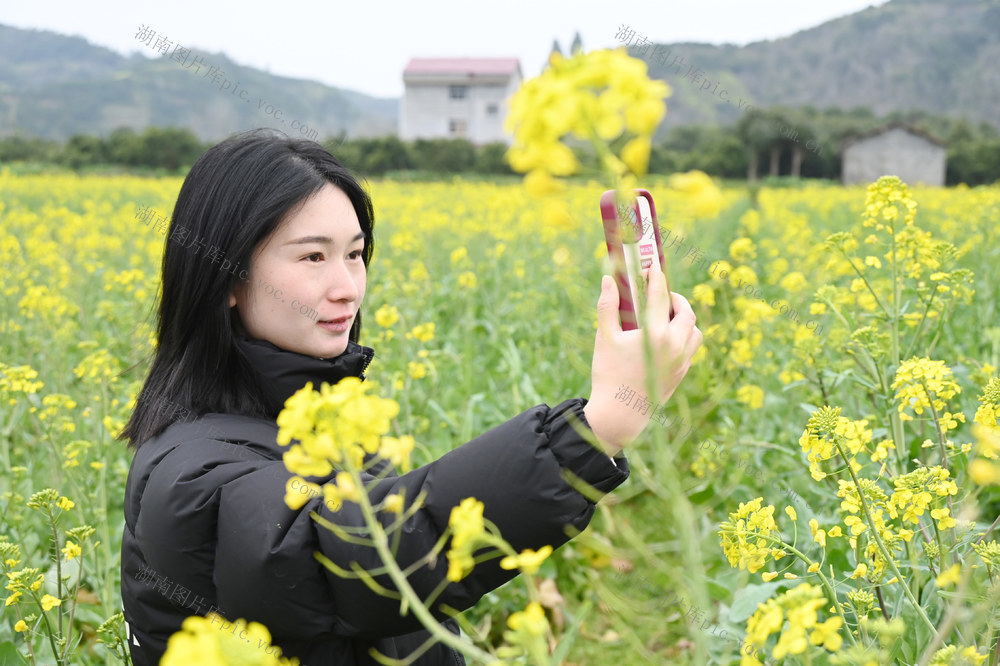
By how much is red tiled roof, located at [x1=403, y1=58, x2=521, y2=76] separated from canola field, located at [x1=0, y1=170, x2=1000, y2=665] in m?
61.2

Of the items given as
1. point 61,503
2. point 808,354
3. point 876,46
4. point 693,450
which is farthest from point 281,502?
point 876,46

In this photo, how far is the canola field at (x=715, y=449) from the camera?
0.98m

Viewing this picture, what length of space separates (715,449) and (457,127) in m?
61.9

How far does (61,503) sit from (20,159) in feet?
96.5

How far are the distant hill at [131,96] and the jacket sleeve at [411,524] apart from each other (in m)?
46.5

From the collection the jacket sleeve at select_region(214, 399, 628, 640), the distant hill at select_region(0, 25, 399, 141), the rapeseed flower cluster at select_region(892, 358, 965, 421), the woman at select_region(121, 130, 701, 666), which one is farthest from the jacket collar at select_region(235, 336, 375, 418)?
the distant hill at select_region(0, 25, 399, 141)

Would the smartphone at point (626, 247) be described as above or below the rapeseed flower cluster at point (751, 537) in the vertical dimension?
above

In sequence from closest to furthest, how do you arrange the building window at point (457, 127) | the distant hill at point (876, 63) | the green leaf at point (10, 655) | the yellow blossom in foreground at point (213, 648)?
the yellow blossom in foreground at point (213, 648) → the green leaf at point (10, 655) → the building window at point (457, 127) → the distant hill at point (876, 63)

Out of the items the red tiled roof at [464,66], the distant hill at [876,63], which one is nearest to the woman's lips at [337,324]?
the red tiled roof at [464,66]

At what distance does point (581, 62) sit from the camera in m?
0.54

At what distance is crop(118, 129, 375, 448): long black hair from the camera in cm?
140

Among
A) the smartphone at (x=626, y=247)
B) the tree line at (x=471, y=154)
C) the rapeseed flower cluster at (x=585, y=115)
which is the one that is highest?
the tree line at (x=471, y=154)

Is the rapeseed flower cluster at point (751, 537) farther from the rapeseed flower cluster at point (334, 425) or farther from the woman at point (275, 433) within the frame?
the rapeseed flower cluster at point (334, 425)

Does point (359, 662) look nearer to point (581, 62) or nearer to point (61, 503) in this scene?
point (61, 503)
